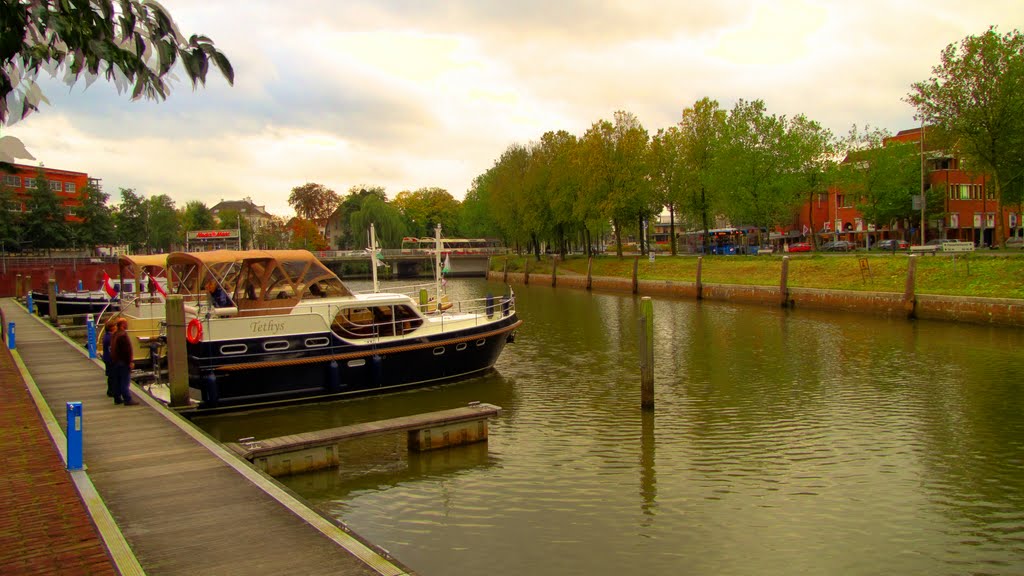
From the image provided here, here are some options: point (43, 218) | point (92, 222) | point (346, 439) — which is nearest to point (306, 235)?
point (92, 222)

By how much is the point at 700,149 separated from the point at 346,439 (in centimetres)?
5885

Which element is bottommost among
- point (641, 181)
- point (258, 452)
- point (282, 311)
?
point (258, 452)

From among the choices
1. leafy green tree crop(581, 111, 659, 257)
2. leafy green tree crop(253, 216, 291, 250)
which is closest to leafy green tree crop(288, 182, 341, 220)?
leafy green tree crop(253, 216, 291, 250)

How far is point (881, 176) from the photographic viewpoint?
68062mm

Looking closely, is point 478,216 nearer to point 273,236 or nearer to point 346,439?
point 273,236

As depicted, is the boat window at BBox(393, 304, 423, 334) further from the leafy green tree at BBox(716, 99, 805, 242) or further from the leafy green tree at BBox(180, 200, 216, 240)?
the leafy green tree at BBox(180, 200, 216, 240)

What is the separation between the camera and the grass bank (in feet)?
121

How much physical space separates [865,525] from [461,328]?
1405cm

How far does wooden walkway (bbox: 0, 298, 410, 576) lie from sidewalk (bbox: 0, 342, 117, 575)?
7.4 inches

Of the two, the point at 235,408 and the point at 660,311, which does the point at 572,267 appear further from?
the point at 235,408

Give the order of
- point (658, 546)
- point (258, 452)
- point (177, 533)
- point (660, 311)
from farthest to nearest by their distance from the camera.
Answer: point (660, 311)
point (258, 452)
point (658, 546)
point (177, 533)

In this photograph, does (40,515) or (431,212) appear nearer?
(40,515)

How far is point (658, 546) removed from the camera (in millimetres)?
10859

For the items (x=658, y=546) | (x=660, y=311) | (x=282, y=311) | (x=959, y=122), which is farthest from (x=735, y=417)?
(x=959, y=122)
